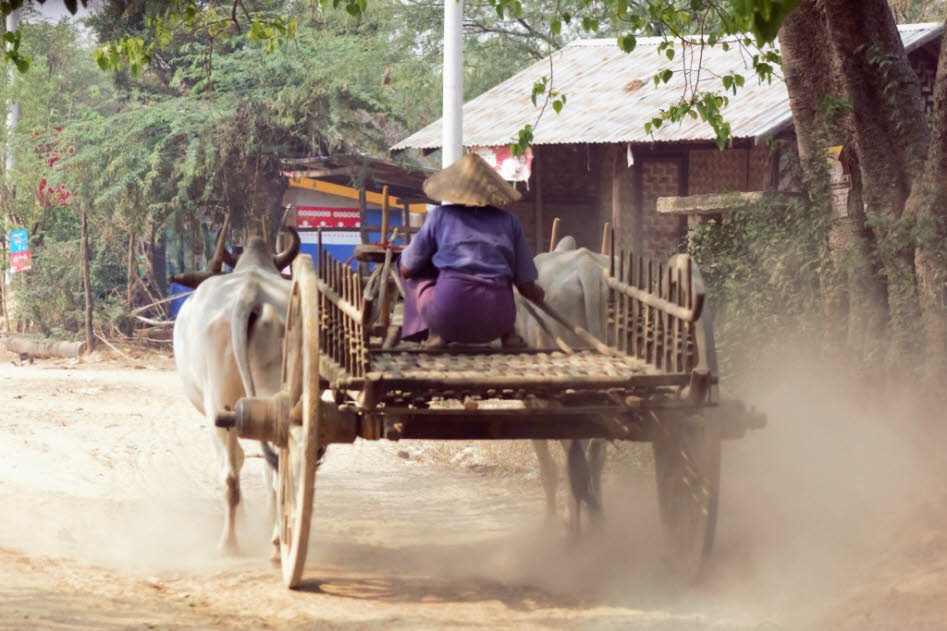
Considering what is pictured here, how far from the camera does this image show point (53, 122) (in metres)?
22.1

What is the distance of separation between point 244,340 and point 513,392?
193 cm

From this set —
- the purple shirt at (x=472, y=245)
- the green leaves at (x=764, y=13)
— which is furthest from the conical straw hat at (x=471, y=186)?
the green leaves at (x=764, y=13)

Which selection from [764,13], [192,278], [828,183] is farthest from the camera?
[192,278]

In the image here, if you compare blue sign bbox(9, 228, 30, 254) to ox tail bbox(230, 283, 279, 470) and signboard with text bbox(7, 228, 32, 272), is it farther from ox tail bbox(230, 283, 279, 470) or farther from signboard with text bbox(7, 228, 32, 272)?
ox tail bbox(230, 283, 279, 470)

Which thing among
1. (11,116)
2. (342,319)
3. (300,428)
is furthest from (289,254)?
(11,116)

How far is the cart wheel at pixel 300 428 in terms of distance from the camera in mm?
4848

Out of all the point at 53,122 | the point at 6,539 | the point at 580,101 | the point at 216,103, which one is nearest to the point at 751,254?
the point at 6,539

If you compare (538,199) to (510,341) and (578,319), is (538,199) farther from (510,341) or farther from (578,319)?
(510,341)

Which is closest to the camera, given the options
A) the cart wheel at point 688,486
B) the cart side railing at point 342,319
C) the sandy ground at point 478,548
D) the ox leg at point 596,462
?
the cart side railing at point 342,319

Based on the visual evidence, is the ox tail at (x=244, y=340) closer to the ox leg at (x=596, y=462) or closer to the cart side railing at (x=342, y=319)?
the cart side railing at (x=342, y=319)

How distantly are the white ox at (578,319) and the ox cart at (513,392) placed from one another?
0.92 metres

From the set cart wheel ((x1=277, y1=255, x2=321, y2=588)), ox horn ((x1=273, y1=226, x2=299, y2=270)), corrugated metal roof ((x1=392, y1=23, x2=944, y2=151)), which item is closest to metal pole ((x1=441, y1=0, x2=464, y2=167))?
corrugated metal roof ((x1=392, y1=23, x2=944, y2=151))

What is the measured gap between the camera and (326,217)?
1980 centimetres

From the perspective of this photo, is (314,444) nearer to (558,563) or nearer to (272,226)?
(558,563)
